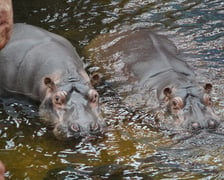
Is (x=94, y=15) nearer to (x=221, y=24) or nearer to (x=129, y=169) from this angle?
(x=221, y=24)

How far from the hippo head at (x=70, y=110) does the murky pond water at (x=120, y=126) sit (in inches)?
5.2

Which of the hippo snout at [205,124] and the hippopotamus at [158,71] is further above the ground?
the hippopotamus at [158,71]

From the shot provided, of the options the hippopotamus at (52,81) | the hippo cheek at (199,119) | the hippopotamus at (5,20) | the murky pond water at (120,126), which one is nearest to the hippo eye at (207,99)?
the hippo cheek at (199,119)

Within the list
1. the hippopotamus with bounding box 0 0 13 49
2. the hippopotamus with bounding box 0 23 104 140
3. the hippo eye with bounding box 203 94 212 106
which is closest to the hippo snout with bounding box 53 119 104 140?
the hippopotamus with bounding box 0 23 104 140

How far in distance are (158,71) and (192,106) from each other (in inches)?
53.8

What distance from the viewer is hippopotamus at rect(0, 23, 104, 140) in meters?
7.25

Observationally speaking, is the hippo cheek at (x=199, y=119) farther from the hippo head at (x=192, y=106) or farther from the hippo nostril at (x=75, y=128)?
the hippo nostril at (x=75, y=128)

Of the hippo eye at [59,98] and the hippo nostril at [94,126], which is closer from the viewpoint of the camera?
the hippo nostril at [94,126]

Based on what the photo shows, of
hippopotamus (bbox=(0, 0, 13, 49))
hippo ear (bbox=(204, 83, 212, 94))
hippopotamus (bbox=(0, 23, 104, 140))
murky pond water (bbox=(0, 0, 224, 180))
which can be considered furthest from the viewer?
hippo ear (bbox=(204, 83, 212, 94))

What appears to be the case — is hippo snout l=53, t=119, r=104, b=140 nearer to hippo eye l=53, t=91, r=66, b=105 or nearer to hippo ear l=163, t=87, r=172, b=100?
hippo eye l=53, t=91, r=66, b=105

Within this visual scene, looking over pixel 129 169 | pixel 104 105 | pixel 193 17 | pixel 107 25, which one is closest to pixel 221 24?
pixel 193 17

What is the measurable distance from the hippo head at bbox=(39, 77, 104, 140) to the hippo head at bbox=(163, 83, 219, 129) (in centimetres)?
105

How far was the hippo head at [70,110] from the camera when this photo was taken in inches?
280

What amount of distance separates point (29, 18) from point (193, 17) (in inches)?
117
